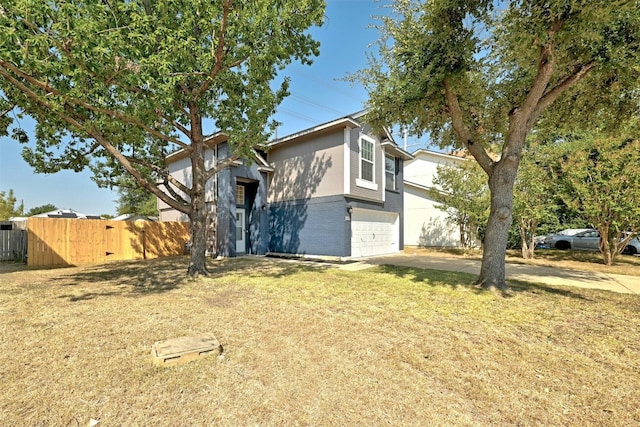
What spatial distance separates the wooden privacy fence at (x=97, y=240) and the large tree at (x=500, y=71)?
40.5 ft

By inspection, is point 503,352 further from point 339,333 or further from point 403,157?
point 403,157

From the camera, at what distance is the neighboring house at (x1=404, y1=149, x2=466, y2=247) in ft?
A: 62.3

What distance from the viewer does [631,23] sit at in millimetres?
5152

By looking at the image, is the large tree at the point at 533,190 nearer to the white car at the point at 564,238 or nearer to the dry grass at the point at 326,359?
the white car at the point at 564,238

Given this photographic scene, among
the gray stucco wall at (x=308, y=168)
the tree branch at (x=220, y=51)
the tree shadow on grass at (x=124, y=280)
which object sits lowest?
the tree shadow on grass at (x=124, y=280)

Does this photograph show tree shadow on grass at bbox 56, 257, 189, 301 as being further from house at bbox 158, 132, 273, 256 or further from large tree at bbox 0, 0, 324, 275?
house at bbox 158, 132, 273, 256

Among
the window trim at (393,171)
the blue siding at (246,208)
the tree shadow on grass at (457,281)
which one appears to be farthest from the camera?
the window trim at (393,171)

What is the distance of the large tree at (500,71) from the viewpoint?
5.24m

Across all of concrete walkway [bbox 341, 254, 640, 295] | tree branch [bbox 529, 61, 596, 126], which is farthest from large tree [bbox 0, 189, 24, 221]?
tree branch [bbox 529, 61, 596, 126]

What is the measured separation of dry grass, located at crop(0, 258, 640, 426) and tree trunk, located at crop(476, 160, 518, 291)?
0.55m

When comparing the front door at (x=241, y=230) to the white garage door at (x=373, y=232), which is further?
the front door at (x=241, y=230)

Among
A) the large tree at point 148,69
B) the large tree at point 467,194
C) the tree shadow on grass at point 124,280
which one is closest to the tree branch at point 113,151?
the large tree at point 148,69

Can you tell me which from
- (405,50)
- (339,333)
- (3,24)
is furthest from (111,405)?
(405,50)

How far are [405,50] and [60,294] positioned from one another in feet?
32.2
